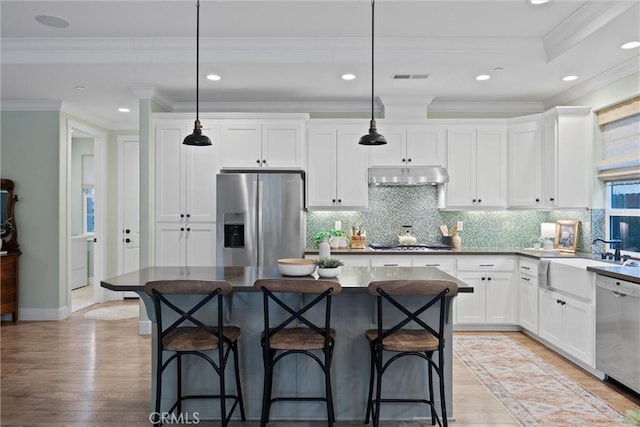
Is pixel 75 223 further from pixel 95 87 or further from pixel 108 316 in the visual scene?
pixel 95 87

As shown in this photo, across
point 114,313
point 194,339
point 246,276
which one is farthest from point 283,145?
point 114,313

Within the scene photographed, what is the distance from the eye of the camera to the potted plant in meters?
2.96

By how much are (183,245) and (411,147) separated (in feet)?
9.59

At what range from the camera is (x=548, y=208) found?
4969 mm

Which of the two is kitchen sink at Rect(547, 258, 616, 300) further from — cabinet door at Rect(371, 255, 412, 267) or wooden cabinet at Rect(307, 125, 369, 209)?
wooden cabinet at Rect(307, 125, 369, 209)

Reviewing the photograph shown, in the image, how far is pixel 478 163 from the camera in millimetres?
5336

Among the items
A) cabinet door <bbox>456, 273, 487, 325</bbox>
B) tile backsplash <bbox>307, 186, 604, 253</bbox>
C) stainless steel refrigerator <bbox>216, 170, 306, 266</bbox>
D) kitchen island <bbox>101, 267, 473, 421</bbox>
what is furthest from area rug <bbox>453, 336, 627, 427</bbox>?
stainless steel refrigerator <bbox>216, 170, 306, 266</bbox>

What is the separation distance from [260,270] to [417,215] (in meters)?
2.88

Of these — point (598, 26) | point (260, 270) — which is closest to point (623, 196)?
point (598, 26)

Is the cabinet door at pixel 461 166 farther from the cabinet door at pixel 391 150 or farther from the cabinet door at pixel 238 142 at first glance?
the cabinet door at pixel 238 142

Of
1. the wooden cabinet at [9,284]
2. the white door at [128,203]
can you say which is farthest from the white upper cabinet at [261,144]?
the wooden cabinet at [9,284]

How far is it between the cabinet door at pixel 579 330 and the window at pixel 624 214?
882 millimetres

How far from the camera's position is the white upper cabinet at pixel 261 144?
5.16 m

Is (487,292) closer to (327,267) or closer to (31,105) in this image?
(327,267)
